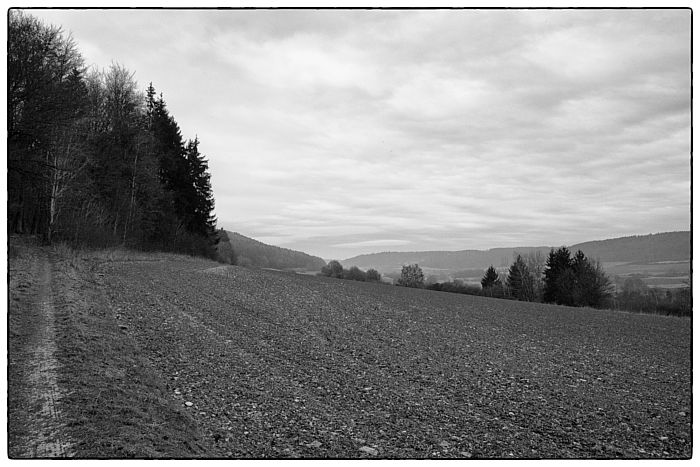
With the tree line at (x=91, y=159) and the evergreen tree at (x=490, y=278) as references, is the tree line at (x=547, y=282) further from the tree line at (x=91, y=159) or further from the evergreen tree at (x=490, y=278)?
the tree line at (x=91, y=159)

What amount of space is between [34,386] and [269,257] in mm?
39673

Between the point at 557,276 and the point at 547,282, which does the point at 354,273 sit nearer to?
the point at 547,282

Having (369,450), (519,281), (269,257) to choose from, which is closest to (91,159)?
(369,450)

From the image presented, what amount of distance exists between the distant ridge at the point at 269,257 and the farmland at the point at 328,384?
2279cm

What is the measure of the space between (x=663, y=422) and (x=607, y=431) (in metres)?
1.01

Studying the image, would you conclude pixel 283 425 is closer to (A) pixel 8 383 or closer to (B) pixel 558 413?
(A) pixel 8 383

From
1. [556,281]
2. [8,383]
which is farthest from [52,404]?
[556,281]

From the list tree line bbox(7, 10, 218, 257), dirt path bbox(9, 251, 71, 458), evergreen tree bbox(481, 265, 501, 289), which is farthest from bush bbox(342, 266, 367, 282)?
dirt path bbox(9, 251, 71, 458)

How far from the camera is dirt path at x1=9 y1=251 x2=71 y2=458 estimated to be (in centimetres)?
348

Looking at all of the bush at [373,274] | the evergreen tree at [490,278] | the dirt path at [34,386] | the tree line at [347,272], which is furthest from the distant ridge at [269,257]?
the dirt path at [34,386]

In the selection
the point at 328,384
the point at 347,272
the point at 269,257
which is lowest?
the point at 328,384

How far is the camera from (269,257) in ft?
143

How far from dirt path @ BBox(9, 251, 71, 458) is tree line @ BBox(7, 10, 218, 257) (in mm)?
1679

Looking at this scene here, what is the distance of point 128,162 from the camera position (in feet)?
83.9
